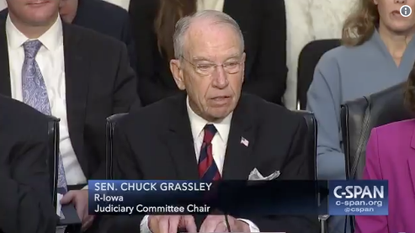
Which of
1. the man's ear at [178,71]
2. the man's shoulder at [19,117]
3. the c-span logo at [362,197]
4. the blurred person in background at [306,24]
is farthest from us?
the blurred person in background at [306,24]

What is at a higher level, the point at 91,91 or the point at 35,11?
the point at 35,11

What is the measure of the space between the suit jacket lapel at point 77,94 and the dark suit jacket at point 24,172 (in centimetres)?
60

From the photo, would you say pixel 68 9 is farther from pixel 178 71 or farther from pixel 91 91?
pixel 178 71

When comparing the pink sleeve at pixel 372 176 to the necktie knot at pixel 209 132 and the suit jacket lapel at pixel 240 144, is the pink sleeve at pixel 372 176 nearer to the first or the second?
the suit jacket lapel at pixel 240 144

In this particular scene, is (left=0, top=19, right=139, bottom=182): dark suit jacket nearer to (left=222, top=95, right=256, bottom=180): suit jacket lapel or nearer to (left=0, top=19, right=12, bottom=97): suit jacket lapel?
(left=0, top=19, right=12, bottom=97): suit jacket lapel

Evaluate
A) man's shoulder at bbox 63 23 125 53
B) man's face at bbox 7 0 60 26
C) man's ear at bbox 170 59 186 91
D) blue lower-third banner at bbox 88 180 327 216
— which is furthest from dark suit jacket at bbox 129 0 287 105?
blue lower-third banner at bbox 88 180 327 216

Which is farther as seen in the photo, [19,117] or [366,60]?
[366,60]

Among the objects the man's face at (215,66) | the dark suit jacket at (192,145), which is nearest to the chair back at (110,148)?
the dark suit jacket at (192,145)

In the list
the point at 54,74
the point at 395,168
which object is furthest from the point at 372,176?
the point at 54,74

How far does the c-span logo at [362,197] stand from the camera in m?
1.82

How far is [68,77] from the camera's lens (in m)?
2.98

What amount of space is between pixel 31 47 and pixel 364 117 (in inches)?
48.5

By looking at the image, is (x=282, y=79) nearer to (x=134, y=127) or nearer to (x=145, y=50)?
(x=145, y=50)

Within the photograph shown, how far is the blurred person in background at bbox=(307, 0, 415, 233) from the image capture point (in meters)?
3.13
